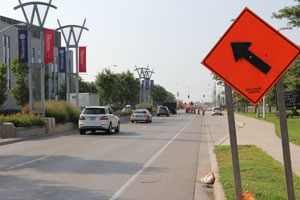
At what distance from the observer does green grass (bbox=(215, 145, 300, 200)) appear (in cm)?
722

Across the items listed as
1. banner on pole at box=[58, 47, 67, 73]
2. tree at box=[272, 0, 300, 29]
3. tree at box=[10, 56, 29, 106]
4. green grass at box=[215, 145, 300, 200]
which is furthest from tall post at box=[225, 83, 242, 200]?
tree at box=[10, 56, 29, 106]

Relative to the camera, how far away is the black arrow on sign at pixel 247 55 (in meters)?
5.10

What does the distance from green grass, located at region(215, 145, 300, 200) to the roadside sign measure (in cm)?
256

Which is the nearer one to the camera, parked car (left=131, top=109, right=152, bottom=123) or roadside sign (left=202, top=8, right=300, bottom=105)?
roadside sign (left=202, top=8, right=300, bottom=105)

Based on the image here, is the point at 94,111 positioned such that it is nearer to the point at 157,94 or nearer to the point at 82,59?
the point at 82,59

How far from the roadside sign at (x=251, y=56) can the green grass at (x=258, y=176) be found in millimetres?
2562

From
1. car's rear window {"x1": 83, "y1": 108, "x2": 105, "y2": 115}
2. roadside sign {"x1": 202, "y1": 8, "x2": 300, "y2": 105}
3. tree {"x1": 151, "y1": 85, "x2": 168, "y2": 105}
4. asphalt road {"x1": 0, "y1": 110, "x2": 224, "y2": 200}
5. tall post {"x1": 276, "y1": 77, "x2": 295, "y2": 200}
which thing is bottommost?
asphalt road {"x1": 0, "y1": 110, "x2": 224, "y2": 200}

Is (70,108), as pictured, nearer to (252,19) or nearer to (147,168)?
(147,168)

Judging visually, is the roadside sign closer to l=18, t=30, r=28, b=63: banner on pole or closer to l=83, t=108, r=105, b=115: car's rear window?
l=83, t=108, r=105, b=115: car's rear window

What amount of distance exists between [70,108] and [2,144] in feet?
37.5

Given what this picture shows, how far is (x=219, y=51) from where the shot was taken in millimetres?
5426

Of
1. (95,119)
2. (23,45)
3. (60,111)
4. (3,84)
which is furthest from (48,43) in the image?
(3,84)

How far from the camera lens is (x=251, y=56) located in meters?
5.18

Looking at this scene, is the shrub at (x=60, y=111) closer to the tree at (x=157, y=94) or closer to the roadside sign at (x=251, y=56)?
the roadside sign at (x=251, y=56)
